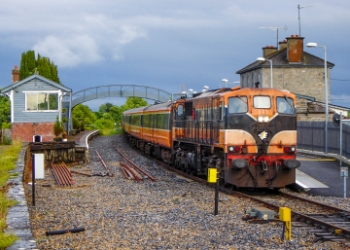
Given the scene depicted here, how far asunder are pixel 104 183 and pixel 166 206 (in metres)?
5.52

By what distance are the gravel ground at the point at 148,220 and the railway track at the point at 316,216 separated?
0.33 meters

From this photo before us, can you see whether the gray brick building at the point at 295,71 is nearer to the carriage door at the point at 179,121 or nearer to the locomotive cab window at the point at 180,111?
the carriage door at the point at 179,121

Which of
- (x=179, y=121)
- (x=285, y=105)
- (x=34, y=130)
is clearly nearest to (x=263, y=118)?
(x=285, y=105)

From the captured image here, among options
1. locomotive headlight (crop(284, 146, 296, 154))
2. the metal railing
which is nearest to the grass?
locomotive headlight (crop(284, 146, 296, 154))

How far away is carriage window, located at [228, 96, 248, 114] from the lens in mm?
15438

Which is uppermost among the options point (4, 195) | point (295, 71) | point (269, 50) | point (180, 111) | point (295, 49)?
point (269, 50)

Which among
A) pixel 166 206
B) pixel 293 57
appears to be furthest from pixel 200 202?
pixel 293 57

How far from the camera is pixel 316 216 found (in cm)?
1181

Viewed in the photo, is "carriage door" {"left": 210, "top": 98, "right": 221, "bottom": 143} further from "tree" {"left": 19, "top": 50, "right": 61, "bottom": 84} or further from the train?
"tree" {"left": 19, "top": 50, "right": 61, "bottom": 84}

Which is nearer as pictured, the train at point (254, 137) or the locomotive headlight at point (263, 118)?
the train at point (254, 137)

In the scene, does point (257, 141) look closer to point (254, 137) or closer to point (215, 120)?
point (254, 137)

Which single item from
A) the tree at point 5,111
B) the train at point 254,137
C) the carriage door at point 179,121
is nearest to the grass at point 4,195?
the train at point 254,137

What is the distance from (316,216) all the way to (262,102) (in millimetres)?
4624

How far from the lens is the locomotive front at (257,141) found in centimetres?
1530
